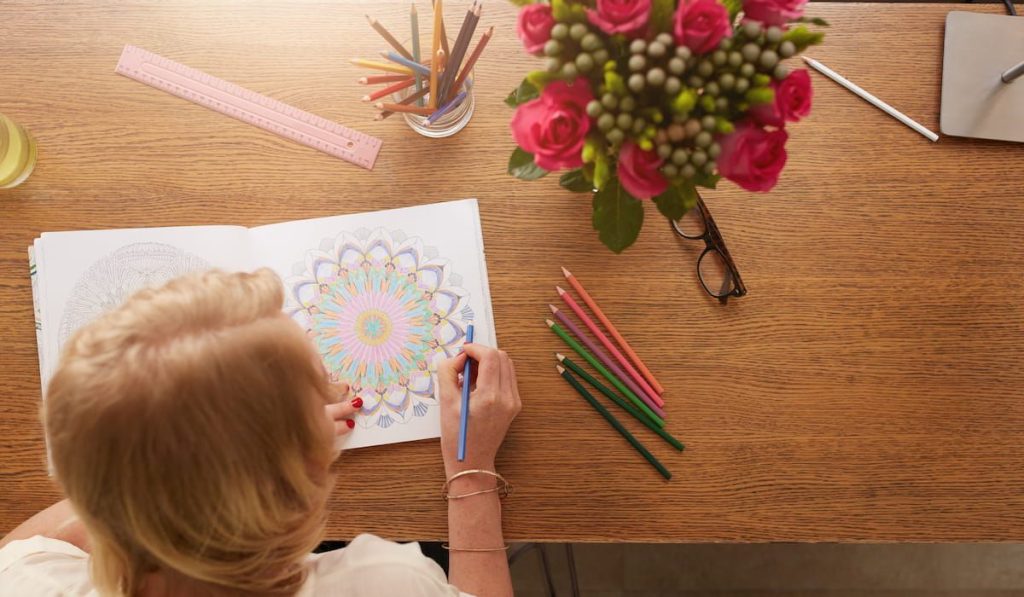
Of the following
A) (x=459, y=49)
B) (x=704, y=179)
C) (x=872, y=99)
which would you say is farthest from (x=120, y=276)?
(x=872, y=99)

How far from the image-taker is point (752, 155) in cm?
67

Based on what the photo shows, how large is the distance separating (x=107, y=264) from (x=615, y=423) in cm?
70

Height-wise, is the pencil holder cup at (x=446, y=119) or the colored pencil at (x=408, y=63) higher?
the colored pencil at (x=408, y=63)

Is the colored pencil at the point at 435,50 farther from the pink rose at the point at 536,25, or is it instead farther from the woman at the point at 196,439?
the woman at the point at 196,439

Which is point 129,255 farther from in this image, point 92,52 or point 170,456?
point 170,456

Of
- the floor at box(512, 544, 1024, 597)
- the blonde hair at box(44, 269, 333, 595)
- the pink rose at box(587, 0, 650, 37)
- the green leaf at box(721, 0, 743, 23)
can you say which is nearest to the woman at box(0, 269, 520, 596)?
the blonde hair at box(44, 269, 333, 595)

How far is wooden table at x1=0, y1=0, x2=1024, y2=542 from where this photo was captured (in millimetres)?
898

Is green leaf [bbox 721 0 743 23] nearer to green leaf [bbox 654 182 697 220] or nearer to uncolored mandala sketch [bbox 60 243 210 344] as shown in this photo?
green leaf [bbox 654 182 697 220]

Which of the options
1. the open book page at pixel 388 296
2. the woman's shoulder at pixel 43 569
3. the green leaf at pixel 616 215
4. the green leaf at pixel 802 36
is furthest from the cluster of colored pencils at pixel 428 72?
the woman's shoulder at pixel 43 569

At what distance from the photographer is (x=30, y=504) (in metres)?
0.91

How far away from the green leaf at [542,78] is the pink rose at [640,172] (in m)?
0.09

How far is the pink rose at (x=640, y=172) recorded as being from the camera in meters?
0.67

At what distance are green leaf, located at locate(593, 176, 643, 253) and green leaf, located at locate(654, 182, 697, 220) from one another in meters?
0.02

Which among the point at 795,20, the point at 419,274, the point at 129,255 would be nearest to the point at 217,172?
the point at 129,255
